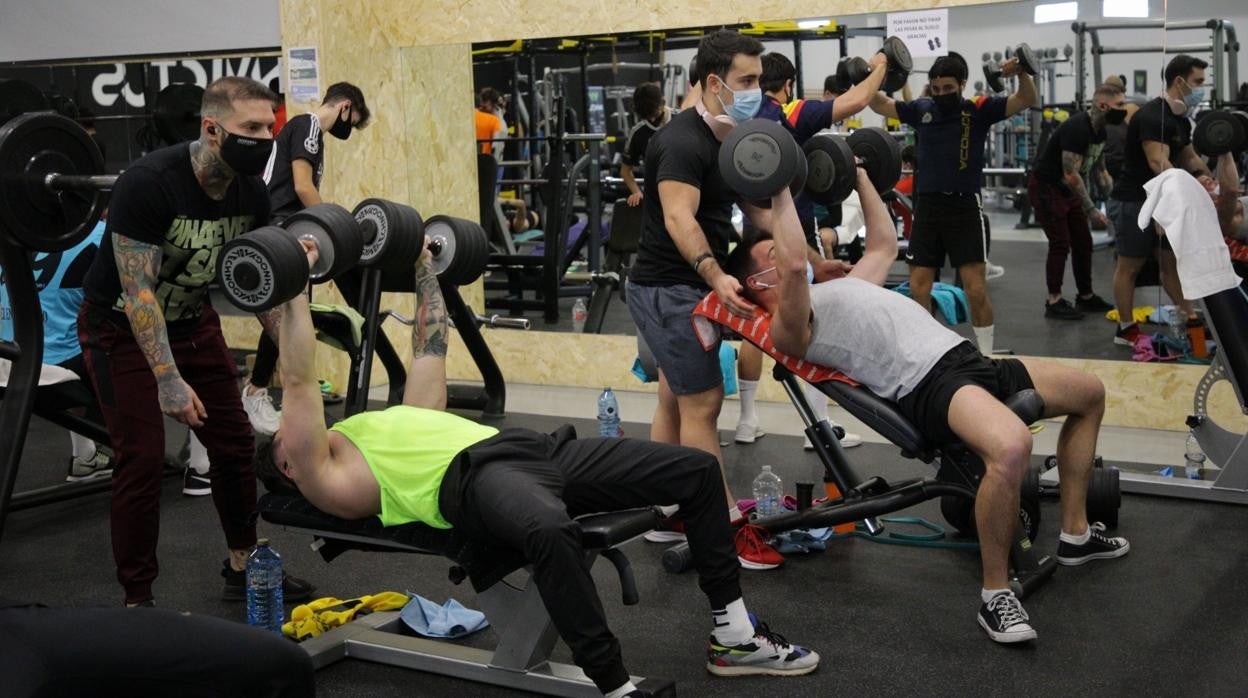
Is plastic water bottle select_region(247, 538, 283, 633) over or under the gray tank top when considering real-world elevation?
under

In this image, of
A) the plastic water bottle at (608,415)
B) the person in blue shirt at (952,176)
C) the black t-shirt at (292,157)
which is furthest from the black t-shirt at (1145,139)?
the black t-shirt at (292,157)

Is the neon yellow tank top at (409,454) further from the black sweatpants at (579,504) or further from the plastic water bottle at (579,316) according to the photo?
the plastic water bottle at (579,316)

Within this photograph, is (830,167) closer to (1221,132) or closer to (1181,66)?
(1221,132)

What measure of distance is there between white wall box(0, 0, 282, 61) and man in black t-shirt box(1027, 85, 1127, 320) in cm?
345

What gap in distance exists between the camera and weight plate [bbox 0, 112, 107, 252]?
3068 mm

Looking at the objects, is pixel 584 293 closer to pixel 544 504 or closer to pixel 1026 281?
pixel 1026 281

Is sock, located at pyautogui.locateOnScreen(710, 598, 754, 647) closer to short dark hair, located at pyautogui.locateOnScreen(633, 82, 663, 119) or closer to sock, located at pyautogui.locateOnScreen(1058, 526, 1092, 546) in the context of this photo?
sock, located at pyautogui.locateOnScreen(1058, 526, 1092, 546)

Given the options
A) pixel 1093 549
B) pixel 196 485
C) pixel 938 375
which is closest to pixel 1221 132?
pixel 1093 549

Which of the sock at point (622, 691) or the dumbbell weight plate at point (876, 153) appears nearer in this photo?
the sock at point (622, 691)

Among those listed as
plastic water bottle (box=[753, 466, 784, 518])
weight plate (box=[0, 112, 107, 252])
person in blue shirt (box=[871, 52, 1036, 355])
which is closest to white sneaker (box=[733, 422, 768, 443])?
person in blue shirt (box=[871, 52, 1036, 355])

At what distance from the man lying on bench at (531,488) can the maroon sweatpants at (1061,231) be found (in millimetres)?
2795

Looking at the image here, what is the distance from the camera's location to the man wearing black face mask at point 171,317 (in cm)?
294

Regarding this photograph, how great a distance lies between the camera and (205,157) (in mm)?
2990

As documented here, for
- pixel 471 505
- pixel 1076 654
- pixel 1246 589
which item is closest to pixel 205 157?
pixel 471 505
